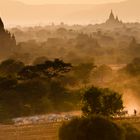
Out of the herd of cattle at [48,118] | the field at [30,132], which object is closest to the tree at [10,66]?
the herd of cattle at [48,118]

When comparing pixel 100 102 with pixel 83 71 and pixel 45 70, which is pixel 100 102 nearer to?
pixel 45 70

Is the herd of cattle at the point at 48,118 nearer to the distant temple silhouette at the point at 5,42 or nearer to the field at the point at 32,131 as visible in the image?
the field at the point at 32,131

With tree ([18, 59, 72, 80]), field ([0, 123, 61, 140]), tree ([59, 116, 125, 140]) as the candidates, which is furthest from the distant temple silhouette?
tree ([59, 116, 125, 140])

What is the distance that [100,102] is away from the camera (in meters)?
42.5

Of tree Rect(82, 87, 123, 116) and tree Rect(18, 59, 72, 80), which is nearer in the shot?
tree Rect(82, 87, 123, 116)

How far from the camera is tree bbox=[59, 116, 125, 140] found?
30.1 metres

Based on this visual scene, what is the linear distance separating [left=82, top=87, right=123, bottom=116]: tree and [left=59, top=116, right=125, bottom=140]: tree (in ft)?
37.6

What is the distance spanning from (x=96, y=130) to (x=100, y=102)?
1235 cm

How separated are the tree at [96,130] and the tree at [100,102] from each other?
1145 cm

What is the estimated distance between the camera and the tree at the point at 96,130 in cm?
3012

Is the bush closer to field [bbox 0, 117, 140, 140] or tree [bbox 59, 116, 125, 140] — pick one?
tree [bbox 59, 116, 125, 140]

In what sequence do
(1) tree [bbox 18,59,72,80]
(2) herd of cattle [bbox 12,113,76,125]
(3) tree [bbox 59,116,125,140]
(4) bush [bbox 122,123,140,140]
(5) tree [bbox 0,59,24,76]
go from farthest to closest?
(5) tree [bbox 0,59,24,76]
(1) tree [bbox 18,59,72,80]
(2) herd of cattle [bbox 12,113,76,125]
(4) bush [bbox 122,123,140,140]
(3) tree [bbox 59,116,125,140]

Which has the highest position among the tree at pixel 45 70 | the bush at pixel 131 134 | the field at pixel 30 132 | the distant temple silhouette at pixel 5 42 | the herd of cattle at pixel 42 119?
the distant temple silhouette at pixel 5 42

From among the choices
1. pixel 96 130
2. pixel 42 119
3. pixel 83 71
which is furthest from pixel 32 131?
pixel 83 71
